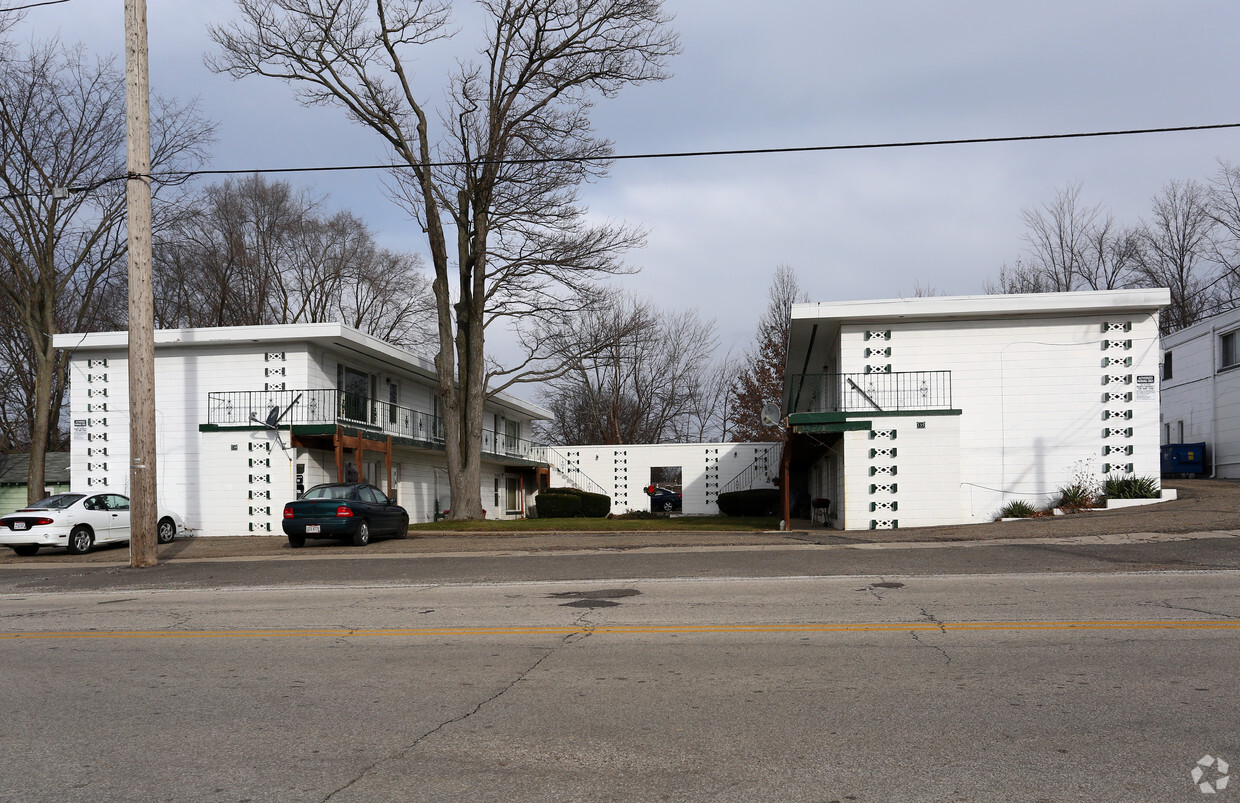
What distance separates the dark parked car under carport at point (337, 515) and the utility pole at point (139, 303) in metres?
3.88

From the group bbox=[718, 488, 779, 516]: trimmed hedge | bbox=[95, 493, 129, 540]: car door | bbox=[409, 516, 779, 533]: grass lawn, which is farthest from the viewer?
bbox=[718, 488, 779, 516]: trimmed hedge

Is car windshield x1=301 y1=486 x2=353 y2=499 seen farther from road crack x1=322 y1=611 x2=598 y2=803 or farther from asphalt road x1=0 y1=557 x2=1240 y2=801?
road crack x1=322 y1=611 x2=598 y2=803

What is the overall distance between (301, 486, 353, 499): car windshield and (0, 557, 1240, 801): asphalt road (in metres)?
9.06

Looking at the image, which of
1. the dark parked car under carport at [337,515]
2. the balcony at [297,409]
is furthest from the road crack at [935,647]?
the balcony at [297,409]

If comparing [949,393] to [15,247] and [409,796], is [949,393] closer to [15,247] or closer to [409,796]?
[409,796]

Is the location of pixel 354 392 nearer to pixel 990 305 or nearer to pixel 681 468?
pixel 681 468

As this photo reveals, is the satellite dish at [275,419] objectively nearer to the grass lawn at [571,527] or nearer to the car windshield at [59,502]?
the grass lawn at [571,527]

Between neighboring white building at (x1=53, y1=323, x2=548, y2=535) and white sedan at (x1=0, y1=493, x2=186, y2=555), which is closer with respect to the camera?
white sedan at (x1=0, y1=493, x2=186, y2=555)

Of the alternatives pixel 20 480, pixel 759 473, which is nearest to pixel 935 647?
pixel 759 473

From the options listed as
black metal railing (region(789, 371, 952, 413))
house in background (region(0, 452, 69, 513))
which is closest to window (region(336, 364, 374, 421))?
house in background (region(0, 452, 69, 513))

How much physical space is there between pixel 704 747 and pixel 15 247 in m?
35.1

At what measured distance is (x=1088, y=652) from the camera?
7.24 meters

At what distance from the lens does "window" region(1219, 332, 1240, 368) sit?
29.4 m

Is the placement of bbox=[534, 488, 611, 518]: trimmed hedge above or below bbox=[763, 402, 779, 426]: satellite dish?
below
